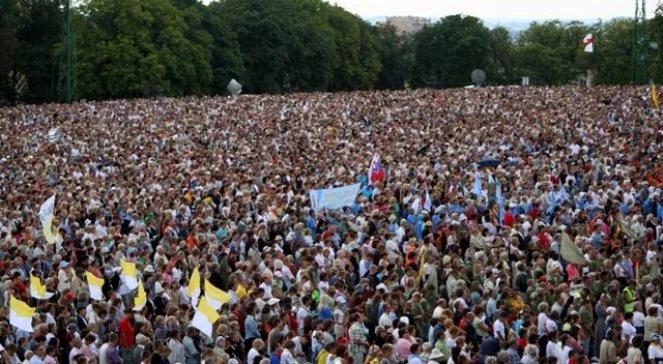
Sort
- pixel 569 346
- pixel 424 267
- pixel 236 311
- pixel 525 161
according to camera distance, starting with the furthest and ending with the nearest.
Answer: pixel 525 161 < pixel 424 267 < pixel 236 311 < pixel 569 346

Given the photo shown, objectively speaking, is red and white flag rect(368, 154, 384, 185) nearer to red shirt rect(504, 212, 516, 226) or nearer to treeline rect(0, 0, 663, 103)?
red shirt rect(504, 212, 516, 226)

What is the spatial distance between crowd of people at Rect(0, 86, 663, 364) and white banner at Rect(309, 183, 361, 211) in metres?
0.25

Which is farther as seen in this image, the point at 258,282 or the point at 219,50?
the point at 219,50

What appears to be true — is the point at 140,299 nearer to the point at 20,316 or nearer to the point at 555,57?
the point at 20,316

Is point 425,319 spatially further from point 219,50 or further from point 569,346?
point 219,50

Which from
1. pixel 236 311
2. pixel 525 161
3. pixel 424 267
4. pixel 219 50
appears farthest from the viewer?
pixel 219 50

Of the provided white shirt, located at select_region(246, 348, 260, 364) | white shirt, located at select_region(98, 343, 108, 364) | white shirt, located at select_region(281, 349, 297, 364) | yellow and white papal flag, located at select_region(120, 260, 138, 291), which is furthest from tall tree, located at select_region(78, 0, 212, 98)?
white shirt, located at select_region(281, 349, 297, 364)

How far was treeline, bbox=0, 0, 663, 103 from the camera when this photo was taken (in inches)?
2864

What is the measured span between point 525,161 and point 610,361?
17.8m

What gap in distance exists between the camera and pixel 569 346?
43.0 ft

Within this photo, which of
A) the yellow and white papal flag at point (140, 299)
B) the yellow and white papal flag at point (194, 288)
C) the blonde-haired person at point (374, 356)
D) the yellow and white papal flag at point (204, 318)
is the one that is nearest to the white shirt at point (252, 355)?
the yellow and white papal flag at point (204, 318)

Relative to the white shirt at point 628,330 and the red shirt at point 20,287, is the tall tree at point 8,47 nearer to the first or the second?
the red shirt at point 20,287

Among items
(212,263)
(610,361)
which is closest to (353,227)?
(212,263)

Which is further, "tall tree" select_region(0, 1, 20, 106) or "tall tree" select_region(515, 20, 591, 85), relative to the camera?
"tall tree" select_region(515, 20, 591, 85)
